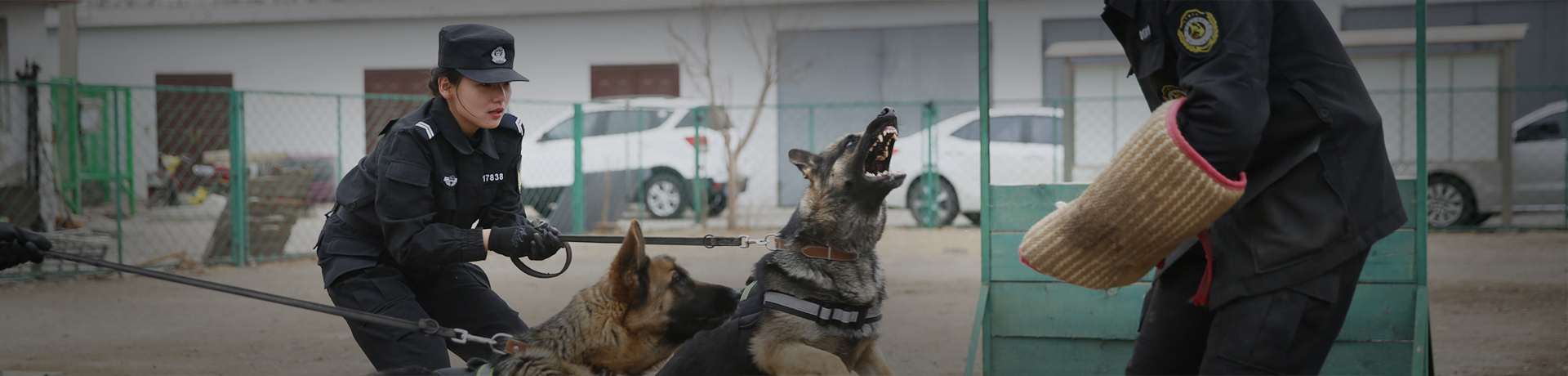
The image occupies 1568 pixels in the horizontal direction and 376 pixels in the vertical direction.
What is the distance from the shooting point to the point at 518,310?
24.8 ft

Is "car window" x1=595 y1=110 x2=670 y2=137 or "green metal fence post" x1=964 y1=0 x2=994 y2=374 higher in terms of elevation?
"car window" x1=595 y1=110 x2=670 y2=137

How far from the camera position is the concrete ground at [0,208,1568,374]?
548 cm

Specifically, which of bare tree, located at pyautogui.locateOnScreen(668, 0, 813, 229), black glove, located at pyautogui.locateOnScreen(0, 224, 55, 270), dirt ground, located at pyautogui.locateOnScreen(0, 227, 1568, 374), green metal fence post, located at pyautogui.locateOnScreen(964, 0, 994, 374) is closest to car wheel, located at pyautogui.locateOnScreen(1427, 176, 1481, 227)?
dirt ground, located at pyautogui.locateOnScreen(0, 227, 1568, 374)

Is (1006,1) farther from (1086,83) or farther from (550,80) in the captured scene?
(550,80)

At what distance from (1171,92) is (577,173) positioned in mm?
11344

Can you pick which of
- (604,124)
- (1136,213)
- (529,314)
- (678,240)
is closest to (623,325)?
(678,240)

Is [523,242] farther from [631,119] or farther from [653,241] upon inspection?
[631,119]

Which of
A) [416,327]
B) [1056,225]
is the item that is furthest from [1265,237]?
[416,327]

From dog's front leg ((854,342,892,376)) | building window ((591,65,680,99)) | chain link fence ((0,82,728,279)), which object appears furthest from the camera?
building window ((591,65,680,99))

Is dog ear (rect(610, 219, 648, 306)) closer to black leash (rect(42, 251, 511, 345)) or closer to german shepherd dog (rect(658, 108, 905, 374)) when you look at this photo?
black leash (rect(42, 251, 511, 345))

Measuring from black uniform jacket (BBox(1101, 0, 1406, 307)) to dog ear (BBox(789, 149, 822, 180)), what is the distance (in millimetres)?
1924

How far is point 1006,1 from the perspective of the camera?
1667 centimetres

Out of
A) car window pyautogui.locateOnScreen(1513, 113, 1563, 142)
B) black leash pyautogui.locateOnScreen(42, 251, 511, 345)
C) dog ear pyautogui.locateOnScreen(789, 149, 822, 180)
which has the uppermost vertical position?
car window pyautogui.locateOnScreen(1513, 113, 1563, 142)

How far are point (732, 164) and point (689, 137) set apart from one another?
2.73 ft
